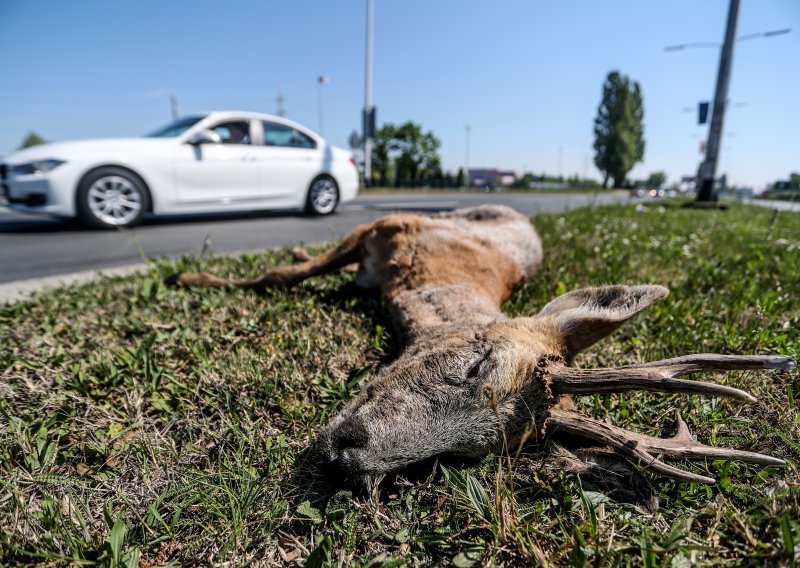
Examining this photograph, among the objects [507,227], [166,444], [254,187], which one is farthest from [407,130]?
[166,444]

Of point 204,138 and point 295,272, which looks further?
point 204,138

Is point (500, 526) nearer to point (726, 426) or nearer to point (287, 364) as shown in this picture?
point (726, 426)

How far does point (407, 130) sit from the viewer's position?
42.3 m

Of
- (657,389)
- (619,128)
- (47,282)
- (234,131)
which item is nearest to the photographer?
(657,389)

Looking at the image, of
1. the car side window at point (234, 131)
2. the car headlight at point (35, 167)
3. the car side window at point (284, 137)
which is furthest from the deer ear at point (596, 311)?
the car side window at point (284, 137)

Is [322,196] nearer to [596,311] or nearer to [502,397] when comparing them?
[596,311]

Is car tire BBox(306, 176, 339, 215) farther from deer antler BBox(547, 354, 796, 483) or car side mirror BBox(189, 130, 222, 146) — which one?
deer antler BBox(547, 354, 796, 483)

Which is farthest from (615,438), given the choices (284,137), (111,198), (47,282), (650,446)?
(284,137)

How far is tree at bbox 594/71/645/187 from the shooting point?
59.8m

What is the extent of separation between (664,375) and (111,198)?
741cm

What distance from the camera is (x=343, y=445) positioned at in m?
1.59

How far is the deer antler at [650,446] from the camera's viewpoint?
1.39 meters

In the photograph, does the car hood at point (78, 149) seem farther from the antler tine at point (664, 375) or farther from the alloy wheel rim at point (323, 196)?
the antler tine at point (664, 375)

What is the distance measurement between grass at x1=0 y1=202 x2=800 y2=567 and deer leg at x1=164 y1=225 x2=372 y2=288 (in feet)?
0.63
